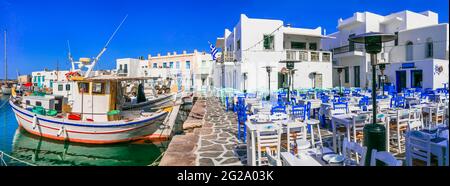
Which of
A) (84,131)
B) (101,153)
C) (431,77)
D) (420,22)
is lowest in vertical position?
(101,153)

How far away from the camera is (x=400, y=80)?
22.8m

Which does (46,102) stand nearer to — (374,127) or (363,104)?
(363,104)

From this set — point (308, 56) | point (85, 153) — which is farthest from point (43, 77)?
point (308, 56)

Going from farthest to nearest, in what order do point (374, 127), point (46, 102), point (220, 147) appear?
point (46, 102) → point (220, 147) → point (374, 127)

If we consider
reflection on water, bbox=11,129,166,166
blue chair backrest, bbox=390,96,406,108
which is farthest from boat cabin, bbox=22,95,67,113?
blue chair backrest, bbox=390,96,406,108

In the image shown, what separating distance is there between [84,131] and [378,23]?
25.4 meters

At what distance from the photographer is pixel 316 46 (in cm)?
2550

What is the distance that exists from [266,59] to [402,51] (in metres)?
12.6

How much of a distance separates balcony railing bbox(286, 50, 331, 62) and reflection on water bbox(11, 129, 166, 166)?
12989mm

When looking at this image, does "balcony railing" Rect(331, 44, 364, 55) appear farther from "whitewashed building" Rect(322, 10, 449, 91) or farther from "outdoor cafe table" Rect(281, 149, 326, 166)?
"outdoor cafe table" Rect(281, 149, 326, 166)

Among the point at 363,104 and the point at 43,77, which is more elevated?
the point at 43,77

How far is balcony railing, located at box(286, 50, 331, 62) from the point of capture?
71.3ft
